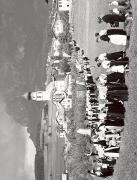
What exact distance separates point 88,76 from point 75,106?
8691mm

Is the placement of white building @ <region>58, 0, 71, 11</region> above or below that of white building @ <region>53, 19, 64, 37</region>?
above

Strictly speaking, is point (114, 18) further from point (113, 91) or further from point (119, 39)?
point (113, 91)

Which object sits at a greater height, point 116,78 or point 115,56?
point 115,56

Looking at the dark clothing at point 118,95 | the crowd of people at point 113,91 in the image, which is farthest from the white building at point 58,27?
the dark clothing at point 118,95

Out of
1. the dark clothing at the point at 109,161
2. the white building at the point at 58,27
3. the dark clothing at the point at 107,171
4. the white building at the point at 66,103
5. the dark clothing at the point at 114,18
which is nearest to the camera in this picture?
the dark clothing at the point at 114,18

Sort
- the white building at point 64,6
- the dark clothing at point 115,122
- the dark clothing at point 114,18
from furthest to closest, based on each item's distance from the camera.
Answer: the white building at point 64,6
the dark clothing at point 114,18
the dark clothing at point 115,122

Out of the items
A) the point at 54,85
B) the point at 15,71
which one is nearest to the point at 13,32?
the point at 15,71

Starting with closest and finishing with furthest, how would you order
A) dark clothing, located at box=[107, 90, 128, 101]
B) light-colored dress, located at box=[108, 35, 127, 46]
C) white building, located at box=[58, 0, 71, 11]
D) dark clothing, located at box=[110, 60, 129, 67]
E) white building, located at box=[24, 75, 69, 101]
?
dark clothing, located at box=[107, 90, 128, 101]
dark clothing, located at box=[110, 60, 129, 67]
light-colored dress, located at box=[108, 35, 127, 46]
white building, located at box=[24, 75, 69, 101]
white building, located at box=[58, 0, 71, 11]

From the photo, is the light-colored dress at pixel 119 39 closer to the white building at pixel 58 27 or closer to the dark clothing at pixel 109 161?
→ the dark clothing at pixel 109 161

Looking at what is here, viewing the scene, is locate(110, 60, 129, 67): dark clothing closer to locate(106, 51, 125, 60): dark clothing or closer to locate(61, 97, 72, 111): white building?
locate(106, 51, 125, 60): dark clothing

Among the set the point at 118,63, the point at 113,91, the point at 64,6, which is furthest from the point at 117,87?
the point at 64,6

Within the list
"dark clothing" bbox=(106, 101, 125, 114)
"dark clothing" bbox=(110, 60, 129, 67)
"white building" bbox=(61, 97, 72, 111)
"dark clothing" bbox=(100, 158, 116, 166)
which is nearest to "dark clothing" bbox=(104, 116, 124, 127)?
"dark clothing" bbox=(106, 101, 125, 114)

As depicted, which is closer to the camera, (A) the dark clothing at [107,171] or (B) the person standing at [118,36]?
(B) the person standing at [118,36]

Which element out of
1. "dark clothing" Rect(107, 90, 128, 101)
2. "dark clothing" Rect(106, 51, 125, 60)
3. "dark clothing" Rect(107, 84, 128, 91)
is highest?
"dark clothing" Rect(106, 51, 125, 60)
